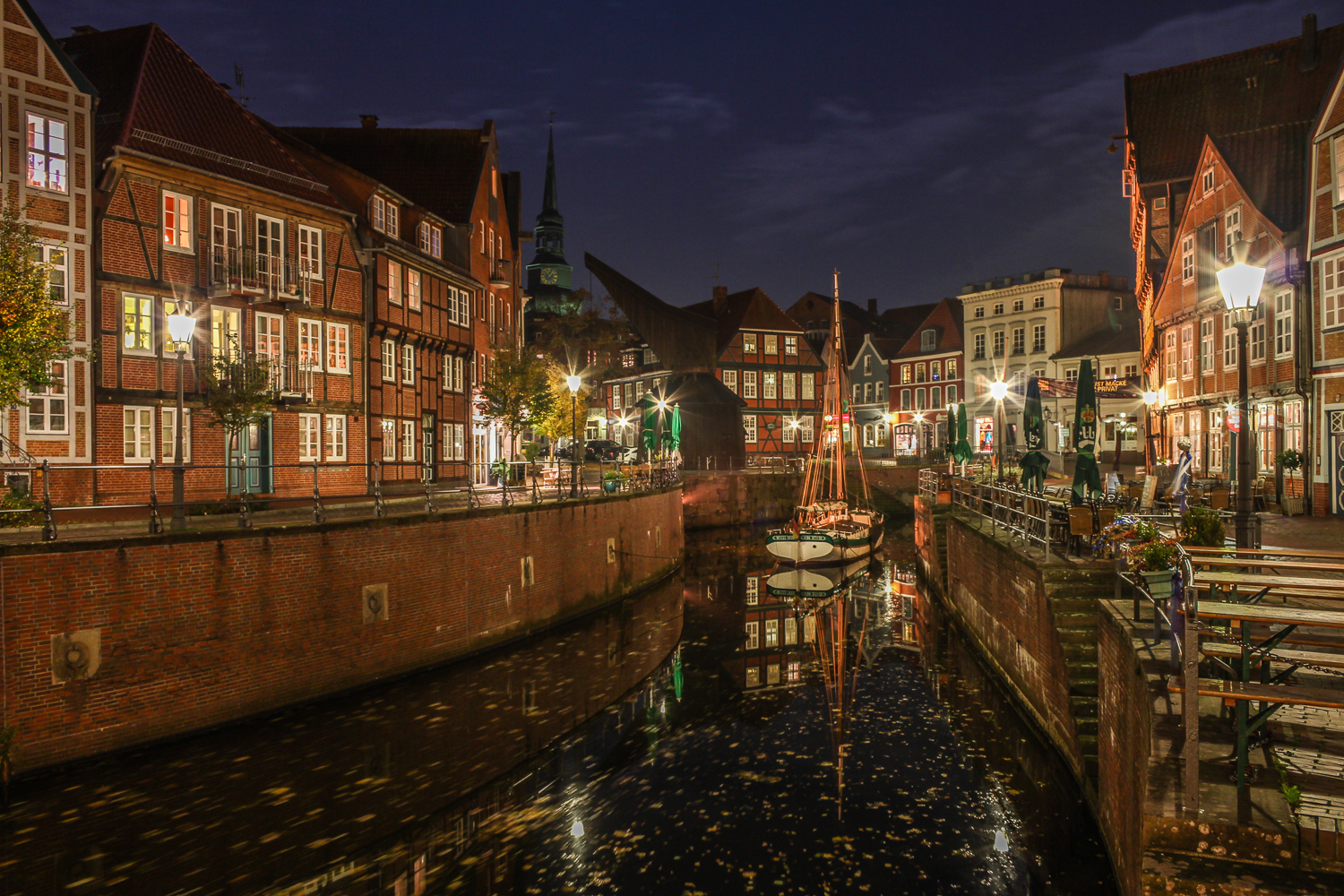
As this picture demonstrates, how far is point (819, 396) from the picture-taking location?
66375mm

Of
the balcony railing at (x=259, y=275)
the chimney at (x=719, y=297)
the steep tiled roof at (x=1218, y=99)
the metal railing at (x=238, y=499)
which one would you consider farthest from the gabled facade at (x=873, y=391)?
the balcony railing at (x=259, y=275)

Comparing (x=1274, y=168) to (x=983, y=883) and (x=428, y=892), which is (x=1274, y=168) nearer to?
(x=983, y=883)

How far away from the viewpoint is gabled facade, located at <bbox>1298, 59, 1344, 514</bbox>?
20.3 meters

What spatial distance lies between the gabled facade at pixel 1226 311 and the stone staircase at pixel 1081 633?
12385 mm

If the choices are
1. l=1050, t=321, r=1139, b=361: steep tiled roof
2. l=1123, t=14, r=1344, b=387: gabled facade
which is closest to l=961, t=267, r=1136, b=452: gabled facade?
l=1050, t=321, r=1139, b=361: steep tiled roof

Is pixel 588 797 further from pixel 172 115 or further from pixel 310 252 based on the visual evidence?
pixel 172 115

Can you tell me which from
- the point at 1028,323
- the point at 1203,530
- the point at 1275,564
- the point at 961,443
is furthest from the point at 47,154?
the point at 1028,323

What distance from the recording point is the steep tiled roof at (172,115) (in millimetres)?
20188

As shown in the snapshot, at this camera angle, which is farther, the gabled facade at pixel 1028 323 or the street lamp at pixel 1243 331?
the gabled facade at pixel 1028 323

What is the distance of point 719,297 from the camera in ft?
232

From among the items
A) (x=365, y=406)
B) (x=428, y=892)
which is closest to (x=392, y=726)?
(x=428, y=892)

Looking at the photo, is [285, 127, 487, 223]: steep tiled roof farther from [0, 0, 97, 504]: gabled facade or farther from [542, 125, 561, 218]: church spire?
[542, 125, 561, 218]: church spire

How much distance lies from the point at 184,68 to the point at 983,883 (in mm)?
26216

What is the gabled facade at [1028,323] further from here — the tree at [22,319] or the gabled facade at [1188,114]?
the tree at [22,319]
